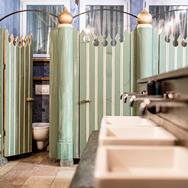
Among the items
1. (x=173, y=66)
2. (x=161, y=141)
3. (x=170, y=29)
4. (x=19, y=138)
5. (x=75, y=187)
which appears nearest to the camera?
(x=75, y=187)

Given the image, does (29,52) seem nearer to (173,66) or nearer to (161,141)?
(173,66)

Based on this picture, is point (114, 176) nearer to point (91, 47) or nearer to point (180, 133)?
point (180, 133)

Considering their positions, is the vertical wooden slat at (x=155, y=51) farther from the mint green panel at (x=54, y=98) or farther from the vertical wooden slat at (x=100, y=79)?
the mint green panel at (x=54, y=98)

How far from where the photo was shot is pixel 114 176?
799 mm

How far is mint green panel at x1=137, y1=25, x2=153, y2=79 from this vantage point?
4301mm

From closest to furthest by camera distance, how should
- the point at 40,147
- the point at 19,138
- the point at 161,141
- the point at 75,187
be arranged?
1. the point at 75,187
2. the point at 161,141
3. the point at 19,138
4. the point at 40,147

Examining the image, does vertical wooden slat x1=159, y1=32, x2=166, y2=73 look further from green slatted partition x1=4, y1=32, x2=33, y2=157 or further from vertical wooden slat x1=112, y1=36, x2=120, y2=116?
green slatted partition x1=4, y1=32, x2=33, y2=157

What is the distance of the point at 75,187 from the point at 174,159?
37cm

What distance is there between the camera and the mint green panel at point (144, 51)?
4.30 meters

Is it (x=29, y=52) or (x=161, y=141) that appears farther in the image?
(x=29, y=52)

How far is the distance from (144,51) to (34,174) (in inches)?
83.3

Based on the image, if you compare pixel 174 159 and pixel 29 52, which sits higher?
pixel 29 52

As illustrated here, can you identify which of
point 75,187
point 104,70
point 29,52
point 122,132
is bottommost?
point 75,187

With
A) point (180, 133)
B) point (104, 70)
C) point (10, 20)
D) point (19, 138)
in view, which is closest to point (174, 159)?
point (180, 133)
